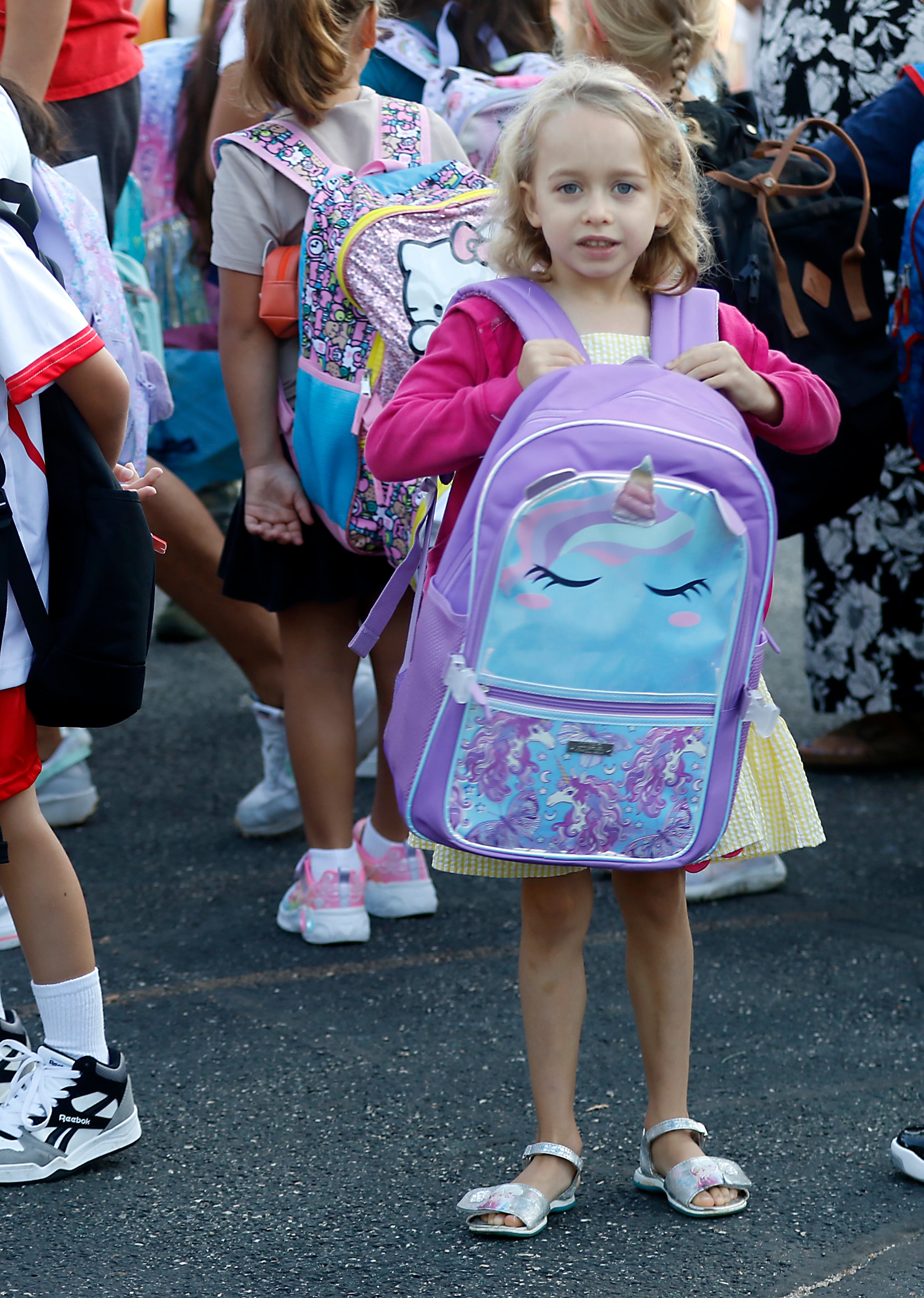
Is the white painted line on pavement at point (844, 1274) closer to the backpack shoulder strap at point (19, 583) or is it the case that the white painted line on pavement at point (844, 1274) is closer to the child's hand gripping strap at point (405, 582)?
the child's hand gripping strap at point (405, 582)

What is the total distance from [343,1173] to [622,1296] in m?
0.51

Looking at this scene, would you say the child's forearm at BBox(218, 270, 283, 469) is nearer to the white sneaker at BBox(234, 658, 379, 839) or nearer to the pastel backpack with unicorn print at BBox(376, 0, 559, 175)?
the pastel backpack with unicorn print at BBox(376, 0, 559, 175)

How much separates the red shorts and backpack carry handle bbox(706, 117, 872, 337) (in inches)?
65.0

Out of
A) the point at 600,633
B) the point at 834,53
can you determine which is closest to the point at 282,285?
Answer: the point at 600,633

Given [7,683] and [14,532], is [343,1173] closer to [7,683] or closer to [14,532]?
[7,683]

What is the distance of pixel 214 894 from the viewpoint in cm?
351

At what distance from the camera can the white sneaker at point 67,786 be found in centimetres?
382

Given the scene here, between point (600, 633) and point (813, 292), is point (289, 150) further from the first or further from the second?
point (600, 633)

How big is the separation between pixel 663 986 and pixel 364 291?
1.32 m

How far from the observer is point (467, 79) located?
3.36 metres

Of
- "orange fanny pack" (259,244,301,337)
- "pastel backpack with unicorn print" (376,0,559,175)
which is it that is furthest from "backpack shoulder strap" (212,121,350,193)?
"pastel backpack with unicorn print" (376,0,559,175)

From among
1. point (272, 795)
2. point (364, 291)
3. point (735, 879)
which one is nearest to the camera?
point (364, 291)

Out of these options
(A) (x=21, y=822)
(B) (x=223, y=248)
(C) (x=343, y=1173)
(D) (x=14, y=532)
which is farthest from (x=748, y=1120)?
(B) (x=223, y=248)

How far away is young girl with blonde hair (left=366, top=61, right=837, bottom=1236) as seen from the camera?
209cm
